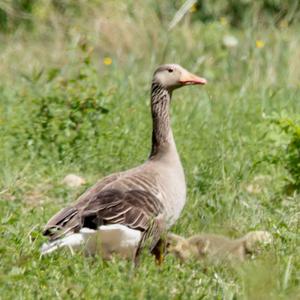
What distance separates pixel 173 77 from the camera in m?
7.78

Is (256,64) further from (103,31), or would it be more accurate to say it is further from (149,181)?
(149,181)

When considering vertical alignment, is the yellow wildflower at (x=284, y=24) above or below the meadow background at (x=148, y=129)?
above

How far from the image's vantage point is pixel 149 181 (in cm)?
704

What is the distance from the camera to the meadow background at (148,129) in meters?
5.66

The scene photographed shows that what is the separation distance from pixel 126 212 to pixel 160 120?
1465mm

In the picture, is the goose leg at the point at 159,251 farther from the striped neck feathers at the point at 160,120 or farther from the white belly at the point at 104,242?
the striped neck feathers at the point at 160,120

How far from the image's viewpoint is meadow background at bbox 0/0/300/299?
5.66 m

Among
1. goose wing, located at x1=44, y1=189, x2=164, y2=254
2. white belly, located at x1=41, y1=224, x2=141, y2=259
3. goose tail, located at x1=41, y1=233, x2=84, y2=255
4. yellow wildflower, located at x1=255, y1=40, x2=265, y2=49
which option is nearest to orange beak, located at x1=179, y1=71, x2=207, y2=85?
goose wing, located at x1=44, y1=189, x2=164, y2=254

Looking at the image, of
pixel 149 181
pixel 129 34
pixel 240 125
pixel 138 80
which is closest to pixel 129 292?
pixel 149 181

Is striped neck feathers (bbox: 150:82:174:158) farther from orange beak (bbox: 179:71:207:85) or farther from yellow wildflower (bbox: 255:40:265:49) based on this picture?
yellow wildflower (bbox: 255:40:265:49)

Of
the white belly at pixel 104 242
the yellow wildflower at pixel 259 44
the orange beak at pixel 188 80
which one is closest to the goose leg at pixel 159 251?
the white belly at pixel 104 242

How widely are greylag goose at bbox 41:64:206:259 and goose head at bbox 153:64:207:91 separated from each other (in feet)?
1.67

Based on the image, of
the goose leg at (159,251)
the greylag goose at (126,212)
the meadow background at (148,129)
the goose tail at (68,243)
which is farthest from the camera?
the goose leg at (159,251)

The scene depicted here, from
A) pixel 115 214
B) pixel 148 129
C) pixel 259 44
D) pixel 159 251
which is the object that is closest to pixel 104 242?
pixel 115 214
